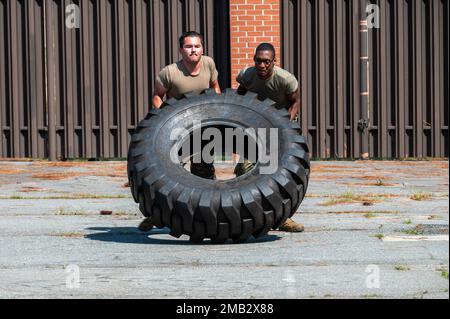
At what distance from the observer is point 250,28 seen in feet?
52.4

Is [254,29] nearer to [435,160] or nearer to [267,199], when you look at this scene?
[435,160]

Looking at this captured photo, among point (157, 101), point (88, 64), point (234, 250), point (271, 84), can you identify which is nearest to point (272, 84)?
point (271, 84)

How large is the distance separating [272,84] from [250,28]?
6815mm

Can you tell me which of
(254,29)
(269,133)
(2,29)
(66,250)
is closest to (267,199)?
(269,133)

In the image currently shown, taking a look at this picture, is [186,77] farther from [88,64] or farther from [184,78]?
[88,64]

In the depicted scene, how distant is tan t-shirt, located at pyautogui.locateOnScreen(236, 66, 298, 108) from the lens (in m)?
9.23

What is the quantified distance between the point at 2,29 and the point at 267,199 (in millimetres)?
9267

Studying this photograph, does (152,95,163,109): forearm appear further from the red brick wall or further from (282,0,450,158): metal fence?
(282,0,450,158): metal fence

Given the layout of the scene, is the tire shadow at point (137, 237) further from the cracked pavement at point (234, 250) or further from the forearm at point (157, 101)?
the forearm at point (157, 101)

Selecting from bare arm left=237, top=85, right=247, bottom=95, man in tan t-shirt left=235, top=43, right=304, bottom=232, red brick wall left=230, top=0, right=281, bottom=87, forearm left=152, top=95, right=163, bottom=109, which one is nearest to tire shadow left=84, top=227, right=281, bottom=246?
man in tan t-shirt left=235, top=43, right=304, bottom=232

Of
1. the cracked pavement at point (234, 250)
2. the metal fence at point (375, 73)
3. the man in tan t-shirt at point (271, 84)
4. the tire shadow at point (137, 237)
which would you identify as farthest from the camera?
the metal fence at point (375, 73)

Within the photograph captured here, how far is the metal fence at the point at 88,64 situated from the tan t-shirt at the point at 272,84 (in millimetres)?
6906

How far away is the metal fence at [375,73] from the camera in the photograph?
16.1m

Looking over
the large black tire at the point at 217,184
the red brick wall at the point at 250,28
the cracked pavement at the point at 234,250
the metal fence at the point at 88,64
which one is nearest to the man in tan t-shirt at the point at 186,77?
the large black tire at the point at 217,184
